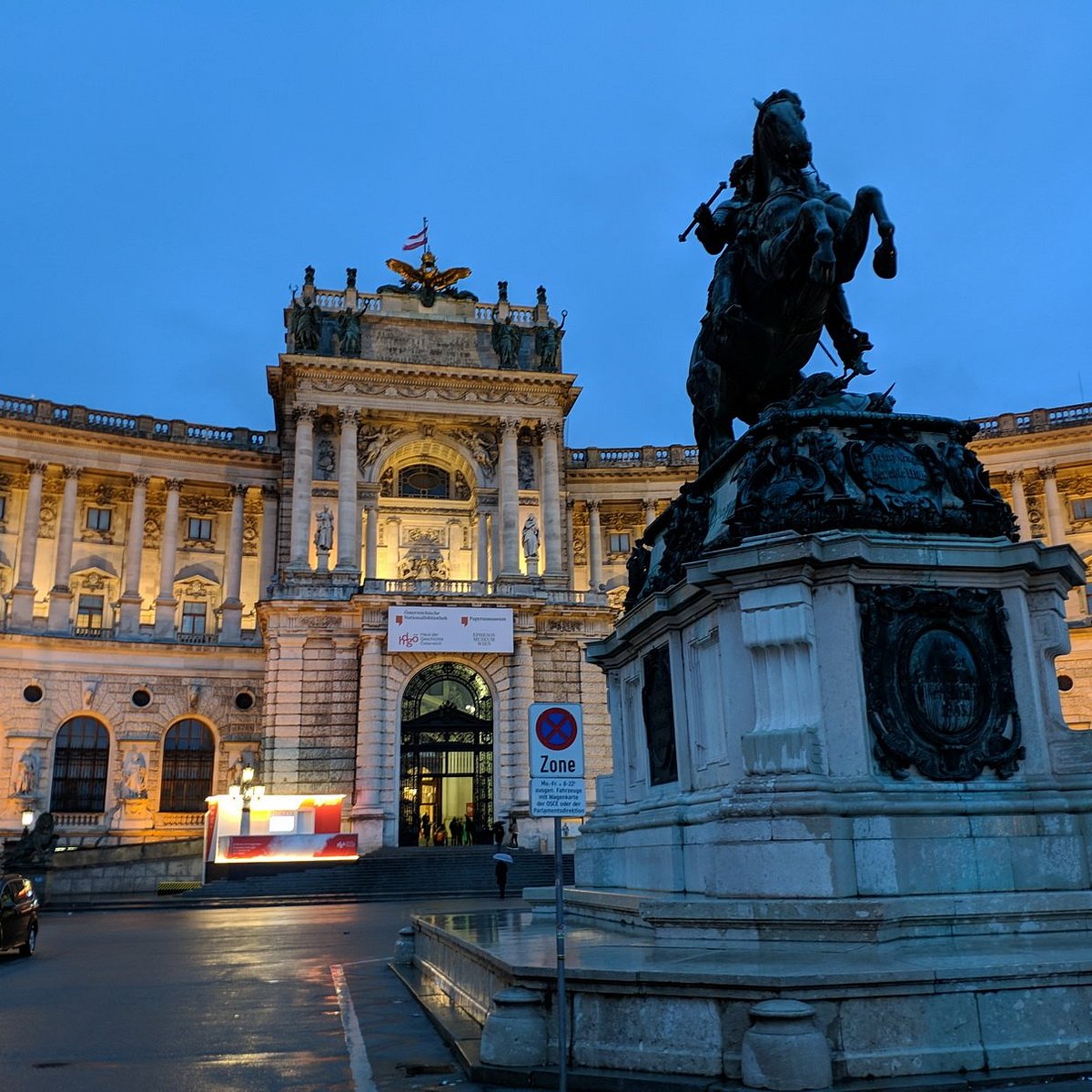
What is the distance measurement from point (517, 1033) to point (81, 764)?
44563mm

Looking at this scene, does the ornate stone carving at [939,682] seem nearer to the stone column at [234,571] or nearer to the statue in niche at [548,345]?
the statue in niche at [548,345]

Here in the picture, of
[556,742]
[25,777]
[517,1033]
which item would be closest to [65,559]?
[25,777]

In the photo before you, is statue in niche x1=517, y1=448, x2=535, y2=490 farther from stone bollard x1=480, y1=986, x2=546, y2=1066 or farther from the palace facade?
stone bollard x1=480, y1=986, x2=546, y2=1066

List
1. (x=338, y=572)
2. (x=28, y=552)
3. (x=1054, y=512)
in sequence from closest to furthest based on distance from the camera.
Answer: (x=338, y=572), (x=28, y=552), (x=1054, y=512)

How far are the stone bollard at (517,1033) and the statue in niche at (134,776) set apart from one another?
1697 inches

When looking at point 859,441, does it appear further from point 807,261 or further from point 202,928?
point 202,928

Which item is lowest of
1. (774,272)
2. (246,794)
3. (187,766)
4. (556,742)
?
(556,742)

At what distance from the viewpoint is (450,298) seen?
50469 millimetres

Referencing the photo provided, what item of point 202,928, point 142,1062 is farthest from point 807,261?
point 202,928

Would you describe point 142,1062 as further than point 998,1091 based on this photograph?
Yes

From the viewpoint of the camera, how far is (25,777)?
4441cm

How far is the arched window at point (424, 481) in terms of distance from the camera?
164ft

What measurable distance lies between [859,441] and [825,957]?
475 centimetres

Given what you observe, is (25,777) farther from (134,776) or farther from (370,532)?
(370,532)
